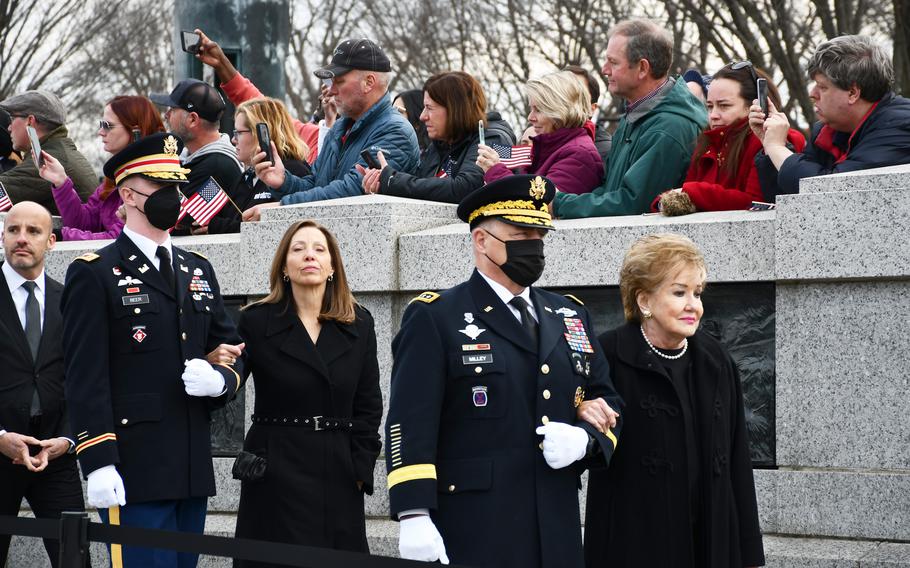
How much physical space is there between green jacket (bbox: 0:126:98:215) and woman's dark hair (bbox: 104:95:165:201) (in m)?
1.02

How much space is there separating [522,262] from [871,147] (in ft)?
7.87

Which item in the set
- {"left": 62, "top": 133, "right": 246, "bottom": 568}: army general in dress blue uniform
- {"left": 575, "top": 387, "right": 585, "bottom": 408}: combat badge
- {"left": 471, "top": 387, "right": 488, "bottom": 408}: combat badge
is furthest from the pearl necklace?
{"left": 62, "top": 133, "right": 246, "bottom": 568}: army general in dress blue uniform

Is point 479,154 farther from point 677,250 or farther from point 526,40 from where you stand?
point 526,40

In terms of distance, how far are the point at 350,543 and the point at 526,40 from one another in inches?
744

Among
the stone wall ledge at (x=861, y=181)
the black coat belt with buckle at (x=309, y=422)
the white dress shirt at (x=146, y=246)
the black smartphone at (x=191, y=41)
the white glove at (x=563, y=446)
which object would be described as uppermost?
the black smartphone at (x=191, y=41)

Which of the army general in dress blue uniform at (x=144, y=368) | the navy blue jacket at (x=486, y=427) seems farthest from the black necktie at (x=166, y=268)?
the navy blue jacket at (x=486, y=427)

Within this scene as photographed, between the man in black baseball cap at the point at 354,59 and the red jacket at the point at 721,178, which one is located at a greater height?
the man in black baseball cap at the point at 354,59

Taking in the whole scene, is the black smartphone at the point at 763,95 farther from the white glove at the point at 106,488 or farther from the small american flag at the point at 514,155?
the white glove at the point at 106,488

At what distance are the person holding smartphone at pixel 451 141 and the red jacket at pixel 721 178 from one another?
1193 millimetres

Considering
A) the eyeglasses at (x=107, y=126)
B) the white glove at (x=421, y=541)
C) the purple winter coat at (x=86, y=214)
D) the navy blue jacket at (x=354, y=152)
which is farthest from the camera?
the purple winter coat at (x=86, y=214)

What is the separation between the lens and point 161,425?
5.69m

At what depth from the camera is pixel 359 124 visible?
8.16m

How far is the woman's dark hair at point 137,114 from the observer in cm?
840

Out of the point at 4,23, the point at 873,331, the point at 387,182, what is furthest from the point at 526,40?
the point at 873,331
